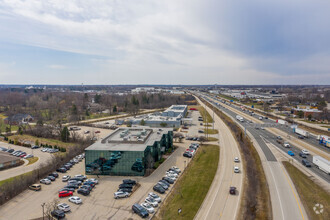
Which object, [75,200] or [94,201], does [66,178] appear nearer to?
[75,200]

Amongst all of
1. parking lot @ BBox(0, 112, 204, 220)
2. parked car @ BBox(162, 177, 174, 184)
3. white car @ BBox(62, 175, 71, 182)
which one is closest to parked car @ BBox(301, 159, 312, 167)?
parked car @ BBox(162, 177, 174, 184)

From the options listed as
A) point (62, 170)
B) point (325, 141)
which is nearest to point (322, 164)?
point (325, 141)

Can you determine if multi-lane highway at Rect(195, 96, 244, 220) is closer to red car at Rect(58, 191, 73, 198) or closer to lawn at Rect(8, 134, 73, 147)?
red car at Rect(58, 191, 73, 198)

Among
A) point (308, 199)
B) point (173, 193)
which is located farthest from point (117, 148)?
point (308, 199)

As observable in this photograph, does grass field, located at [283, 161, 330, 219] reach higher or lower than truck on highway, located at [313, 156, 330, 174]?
lower

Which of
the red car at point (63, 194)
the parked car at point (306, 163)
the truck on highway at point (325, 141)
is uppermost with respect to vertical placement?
the truck on highway at point (325, 141)

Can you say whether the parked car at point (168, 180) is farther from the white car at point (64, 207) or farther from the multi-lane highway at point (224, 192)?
the white car at point (64, 207)

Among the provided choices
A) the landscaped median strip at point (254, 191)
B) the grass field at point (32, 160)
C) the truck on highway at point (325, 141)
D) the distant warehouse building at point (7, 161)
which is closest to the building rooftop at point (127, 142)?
the grass field at point (32, 160)

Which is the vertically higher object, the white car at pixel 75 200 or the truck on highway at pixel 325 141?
the truck on highway at pixel 325 141
